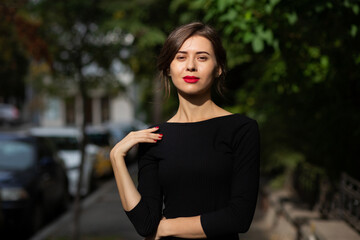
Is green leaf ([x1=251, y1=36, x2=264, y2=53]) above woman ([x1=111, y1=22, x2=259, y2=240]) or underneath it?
above

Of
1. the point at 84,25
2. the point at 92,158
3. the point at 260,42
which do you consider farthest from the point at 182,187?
the point at 92,158

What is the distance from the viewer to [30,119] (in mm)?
57906

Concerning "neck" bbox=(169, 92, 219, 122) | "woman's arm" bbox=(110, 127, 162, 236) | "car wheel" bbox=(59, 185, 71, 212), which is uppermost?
"neck" bbox=(169, 92, 219, 122)

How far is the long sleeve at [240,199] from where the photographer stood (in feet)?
7.07

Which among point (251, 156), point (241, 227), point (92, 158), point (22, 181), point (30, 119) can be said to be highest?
point (251, 156)

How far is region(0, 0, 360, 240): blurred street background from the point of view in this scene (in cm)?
488

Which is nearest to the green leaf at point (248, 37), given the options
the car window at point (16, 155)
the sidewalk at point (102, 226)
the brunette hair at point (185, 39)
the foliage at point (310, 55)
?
the foliage at point (310, 55)

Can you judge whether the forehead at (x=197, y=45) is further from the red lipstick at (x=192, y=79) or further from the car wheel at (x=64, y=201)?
the car wheel at (x=64, y=201)

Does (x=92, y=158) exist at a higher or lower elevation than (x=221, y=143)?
lower

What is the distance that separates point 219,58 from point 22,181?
6780 mm

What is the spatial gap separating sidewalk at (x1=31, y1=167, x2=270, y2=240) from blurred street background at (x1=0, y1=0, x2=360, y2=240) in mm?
23

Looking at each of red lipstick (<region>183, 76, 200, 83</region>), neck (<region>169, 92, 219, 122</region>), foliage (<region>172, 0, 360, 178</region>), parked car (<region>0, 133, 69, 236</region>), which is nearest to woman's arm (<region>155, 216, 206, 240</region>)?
neck (<region>169, 92, 219, 122</region>)

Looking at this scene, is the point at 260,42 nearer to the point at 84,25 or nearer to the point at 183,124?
the point at 183,124

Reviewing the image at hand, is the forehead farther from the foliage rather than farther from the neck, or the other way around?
the foliage
